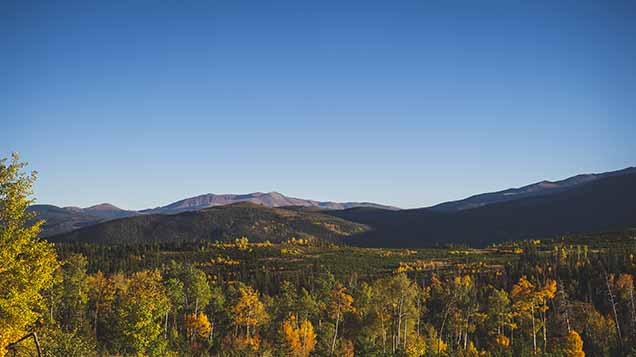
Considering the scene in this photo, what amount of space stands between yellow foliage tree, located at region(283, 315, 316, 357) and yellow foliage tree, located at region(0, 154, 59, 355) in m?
58.0

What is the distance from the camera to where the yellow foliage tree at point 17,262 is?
24.8 metres

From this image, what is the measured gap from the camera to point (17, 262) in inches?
1003

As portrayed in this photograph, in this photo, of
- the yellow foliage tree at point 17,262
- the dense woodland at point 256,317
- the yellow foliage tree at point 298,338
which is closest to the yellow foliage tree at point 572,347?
the dense woodland at point 256,317

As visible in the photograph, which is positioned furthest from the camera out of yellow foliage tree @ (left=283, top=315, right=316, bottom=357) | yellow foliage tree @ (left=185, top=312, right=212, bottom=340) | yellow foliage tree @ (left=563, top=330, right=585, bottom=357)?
yellow foliage tree @ (left=185, top=312, right=212, bottom=340)

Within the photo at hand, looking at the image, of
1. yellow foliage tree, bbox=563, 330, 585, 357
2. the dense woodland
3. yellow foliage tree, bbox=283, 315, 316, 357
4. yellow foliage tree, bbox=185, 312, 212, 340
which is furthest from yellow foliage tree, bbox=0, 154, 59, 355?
yellow foliage tree, bbox=563, 330, 585, 357

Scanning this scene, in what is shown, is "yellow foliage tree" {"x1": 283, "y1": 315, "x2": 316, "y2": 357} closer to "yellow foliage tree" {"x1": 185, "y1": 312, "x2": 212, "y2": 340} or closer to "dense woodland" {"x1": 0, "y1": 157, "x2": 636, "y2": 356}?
"dense woodland" {"x1": 0, "y1": 157, "x2": 636, "y2": 356}

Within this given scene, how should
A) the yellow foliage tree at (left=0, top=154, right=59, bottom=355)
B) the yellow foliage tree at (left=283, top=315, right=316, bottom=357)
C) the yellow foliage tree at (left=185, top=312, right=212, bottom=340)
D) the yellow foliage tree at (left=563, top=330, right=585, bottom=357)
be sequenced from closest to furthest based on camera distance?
the yellow foliage tree at (left=0, top=154, right=59, bottom=355)
the yellow foliage tree at (left=563, top=330, right=585, bottom=357)
the yellow foliage tree at (left=283, top=315, right=316, bottom=357)
the yellow foliage tree at (left=185, top=312, right=212, bottom=340)

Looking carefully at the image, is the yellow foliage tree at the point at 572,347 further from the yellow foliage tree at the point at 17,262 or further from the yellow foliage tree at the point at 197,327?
the yellow foliage tree at the point at 17,262

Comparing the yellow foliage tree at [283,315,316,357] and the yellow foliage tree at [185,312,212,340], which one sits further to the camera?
the yellow foliage tree at [185,312,212,340]

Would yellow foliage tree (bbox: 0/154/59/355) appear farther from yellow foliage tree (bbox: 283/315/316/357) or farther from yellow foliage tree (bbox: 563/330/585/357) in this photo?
yellow foliage tree (bbox: 563/330/585/357)

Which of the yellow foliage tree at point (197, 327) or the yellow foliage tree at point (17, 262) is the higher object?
the yellow foliage tree at point (17, 262)

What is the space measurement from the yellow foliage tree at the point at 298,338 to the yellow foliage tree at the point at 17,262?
2284 inches

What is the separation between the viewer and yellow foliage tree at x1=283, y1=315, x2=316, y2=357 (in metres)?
80.9

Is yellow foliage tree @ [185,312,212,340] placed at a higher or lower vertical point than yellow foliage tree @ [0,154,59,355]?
lower
